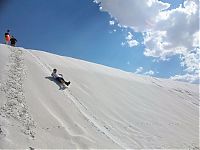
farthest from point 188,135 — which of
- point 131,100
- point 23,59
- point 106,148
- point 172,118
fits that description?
point 23,59

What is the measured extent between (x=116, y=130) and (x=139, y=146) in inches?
45.7

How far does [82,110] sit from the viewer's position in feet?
42.8

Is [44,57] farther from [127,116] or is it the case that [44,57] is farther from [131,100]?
[127,116]

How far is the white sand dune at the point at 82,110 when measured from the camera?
10234mm

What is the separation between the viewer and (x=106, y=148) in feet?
34.3

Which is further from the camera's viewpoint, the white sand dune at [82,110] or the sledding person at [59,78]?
the sledding person at [59,78]

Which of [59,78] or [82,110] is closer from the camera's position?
[82,110]

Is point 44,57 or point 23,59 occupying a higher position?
point 44,57

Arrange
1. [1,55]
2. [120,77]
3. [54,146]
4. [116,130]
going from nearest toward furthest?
[54,146], [116,130], [1,55], [120,77]

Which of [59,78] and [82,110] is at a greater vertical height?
[59,78]

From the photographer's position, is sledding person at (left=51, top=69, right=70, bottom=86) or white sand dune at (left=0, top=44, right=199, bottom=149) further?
sledding person at (left=51, top=69, right=70, bottom=86)

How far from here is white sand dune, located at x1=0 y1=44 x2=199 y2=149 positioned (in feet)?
33.6

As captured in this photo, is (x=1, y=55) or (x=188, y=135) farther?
(x=1, y=55)

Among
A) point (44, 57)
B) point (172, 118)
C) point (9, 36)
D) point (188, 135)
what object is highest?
point (9, 36)
